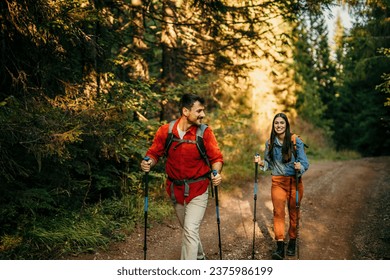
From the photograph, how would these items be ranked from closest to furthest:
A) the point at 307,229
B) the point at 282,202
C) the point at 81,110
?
1. the point at 81,110
2. the point at 282,202
3. the point at 307,229

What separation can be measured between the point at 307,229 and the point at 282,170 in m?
2.23

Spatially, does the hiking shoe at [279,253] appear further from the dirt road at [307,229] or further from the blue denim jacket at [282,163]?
the blue denim jacket at [282,163]

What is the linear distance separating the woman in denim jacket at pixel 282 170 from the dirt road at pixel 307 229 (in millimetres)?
401

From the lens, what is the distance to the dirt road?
20.8ft

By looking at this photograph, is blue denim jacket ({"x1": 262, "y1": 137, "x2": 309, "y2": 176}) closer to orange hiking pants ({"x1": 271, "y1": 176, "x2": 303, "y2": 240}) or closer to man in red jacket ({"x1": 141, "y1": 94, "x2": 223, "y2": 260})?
orange hiking pants ({"x1": 271, "y1": 176, "x2": 303, "y2": 240})

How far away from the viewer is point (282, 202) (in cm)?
626

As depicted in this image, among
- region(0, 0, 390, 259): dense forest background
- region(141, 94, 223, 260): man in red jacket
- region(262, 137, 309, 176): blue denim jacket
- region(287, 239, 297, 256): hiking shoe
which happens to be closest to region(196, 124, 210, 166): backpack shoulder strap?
region(141, 94, 223, 260): man in red jacket

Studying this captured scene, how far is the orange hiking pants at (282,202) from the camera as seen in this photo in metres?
6.20

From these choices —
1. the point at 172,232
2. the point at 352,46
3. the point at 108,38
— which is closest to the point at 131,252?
the point at 172,232

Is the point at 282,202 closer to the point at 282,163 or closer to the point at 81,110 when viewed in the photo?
the point at 282,163

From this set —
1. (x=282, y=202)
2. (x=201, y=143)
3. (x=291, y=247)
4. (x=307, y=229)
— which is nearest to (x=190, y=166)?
(x=201, y=143)

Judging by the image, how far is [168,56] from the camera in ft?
34.6
